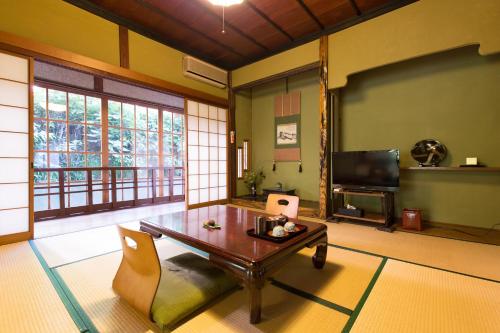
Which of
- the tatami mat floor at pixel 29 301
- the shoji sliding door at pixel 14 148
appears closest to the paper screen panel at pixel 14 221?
the shoji sliding door at pixel 14 148

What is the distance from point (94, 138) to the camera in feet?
15.5

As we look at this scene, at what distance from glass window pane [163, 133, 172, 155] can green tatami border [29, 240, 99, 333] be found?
4.06m

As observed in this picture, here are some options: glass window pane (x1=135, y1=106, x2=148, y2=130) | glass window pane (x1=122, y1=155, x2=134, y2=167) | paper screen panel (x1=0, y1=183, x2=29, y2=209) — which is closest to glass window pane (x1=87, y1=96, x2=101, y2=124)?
glass window pane (x1=135, y1=106, x2=148, y2=130)

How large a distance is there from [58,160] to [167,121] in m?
2.47

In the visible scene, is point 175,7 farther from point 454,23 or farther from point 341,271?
point 341,271

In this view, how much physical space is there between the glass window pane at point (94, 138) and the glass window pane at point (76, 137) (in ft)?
0.33

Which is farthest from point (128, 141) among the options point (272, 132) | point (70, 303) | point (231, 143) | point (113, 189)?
point (70, 303)

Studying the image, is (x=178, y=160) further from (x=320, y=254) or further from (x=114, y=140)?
(x=320, y=254)

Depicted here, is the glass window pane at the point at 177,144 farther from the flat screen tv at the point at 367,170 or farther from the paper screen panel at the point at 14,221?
the flat screen tv at the point at 367,170

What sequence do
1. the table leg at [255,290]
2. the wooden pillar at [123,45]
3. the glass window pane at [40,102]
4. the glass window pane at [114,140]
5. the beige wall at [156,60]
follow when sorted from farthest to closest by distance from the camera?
the glass window pane at [114,140] → the glass window pane at [40,102] → the beige wall at [156,60] → the wooden pillar at [123,45] → the table leg at [255,290]

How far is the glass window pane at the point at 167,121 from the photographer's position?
19.5ft

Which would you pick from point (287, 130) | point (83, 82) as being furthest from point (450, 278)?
point (83, 82)

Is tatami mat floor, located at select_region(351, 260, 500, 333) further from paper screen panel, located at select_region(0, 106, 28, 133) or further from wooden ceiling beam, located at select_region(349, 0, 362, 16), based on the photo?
paper screen panel, located at select_region(0, 106, 28, 133)

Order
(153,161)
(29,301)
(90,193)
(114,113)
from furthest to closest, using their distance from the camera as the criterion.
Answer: (153,161) → (114,113) → (90,193) → (29,301)
